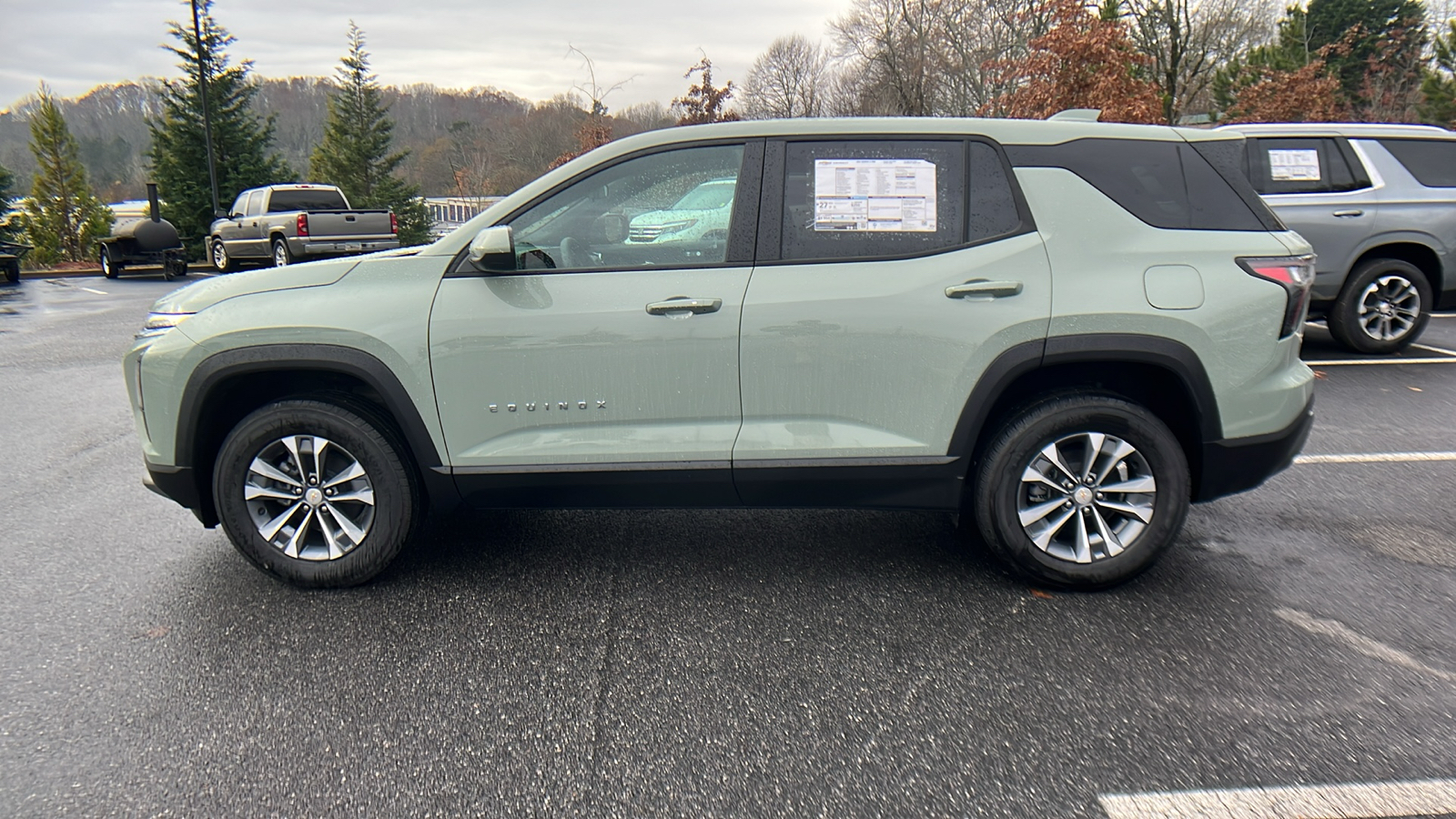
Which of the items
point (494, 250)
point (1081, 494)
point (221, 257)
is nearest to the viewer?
point (494, 250)

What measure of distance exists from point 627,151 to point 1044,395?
1827 millimetres

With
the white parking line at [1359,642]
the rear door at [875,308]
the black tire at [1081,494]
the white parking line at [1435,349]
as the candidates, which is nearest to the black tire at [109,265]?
the rear door at [875,308]

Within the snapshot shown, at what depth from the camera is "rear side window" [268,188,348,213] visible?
2122 centimetres

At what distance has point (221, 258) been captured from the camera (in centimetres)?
2297

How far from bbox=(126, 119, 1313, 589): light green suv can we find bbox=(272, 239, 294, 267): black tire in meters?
18.3

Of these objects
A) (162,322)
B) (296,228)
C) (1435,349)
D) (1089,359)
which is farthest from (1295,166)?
(296,228)

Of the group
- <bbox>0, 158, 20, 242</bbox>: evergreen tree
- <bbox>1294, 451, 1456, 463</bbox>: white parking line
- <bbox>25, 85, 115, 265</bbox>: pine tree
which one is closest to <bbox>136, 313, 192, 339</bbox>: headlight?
<bbox>1294, 451, 1456, 463</bbox>: white parking line

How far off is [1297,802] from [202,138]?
105 ft

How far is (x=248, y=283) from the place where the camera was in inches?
144

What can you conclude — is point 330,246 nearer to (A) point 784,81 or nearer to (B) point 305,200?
(B) point 305,200

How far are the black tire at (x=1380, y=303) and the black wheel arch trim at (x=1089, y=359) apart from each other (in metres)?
6.42

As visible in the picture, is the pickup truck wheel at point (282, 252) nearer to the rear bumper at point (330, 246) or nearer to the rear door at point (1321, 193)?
the rear bumper at point (330, 246)

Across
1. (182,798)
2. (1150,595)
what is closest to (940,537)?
(1150,595)

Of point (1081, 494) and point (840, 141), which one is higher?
point (840, 141)
